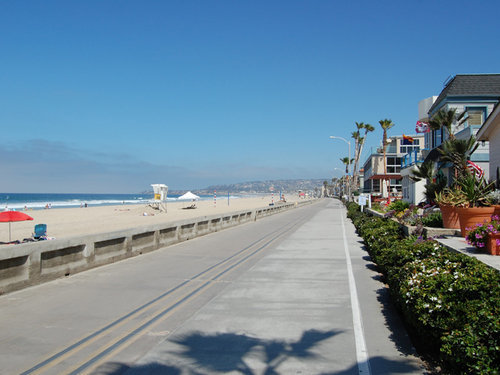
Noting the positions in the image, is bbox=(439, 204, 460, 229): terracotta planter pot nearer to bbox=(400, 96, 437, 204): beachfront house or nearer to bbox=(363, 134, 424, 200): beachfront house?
bbox=(400, 96, 437, 204): beachfront house

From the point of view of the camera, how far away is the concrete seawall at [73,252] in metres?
8.78

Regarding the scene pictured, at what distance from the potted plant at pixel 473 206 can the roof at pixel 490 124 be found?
506 cm

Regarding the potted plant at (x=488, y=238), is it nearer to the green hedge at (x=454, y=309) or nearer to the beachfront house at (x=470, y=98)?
the green hedge at (x=454, y=309)

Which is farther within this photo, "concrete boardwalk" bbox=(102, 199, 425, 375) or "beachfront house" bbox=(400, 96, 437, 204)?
"beachfront house" bbox=(400, 96, 437, 204)

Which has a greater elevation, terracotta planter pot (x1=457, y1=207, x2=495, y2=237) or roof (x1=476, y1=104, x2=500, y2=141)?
roof (x1=476, y1=104, x2=500, y2=141)

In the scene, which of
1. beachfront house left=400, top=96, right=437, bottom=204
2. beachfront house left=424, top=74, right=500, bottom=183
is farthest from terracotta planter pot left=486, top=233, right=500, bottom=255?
beachfront house left=400, top=96, right=437, bottom=204

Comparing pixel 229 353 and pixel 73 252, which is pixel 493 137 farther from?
pixel 229 353

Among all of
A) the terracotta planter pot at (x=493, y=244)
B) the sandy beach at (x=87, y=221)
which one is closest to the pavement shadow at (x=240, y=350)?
the terracotta planter pot at (x=493, y=244)

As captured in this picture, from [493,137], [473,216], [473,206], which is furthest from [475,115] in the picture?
[473,216]

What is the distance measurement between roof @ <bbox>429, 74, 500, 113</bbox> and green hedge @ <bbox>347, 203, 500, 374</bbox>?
20621mm

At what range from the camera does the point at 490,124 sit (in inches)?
671

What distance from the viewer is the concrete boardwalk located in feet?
17.1

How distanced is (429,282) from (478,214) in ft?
17.5

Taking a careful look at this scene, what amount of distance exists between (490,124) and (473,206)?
280 inches
